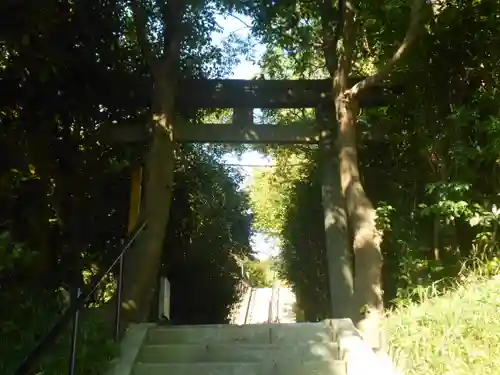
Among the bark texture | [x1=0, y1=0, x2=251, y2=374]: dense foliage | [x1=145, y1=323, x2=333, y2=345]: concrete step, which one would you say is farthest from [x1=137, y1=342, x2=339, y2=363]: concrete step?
the bark texture

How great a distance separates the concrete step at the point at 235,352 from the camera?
13.1ft

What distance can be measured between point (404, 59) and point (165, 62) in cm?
226

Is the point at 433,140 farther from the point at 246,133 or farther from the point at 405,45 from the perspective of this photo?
the point at 246,133

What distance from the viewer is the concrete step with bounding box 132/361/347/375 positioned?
12.2 ft

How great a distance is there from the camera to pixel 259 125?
6.82 meters

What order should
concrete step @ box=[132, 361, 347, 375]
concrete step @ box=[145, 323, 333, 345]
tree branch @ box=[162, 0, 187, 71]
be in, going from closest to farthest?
1. concrete step @ box=[132, 361, 347, 375]
2. concrete step @ box=[145, 323, 333, 345]
3. tree branch @ box=[162, 0, 187, 71]

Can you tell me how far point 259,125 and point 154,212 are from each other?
5.69 ft

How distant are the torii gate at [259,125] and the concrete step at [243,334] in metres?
2.13

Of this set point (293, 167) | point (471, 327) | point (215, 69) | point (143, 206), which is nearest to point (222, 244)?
point (293, 167)

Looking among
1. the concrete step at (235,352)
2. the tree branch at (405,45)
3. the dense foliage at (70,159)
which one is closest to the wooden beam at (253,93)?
the dense foliage at (70,159)

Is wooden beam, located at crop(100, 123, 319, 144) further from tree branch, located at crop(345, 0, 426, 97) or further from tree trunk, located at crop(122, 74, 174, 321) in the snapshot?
tree branch, located at crop(345, 0, 426, 97)

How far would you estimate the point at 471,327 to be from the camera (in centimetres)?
363

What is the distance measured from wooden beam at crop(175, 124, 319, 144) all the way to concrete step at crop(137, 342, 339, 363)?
9.76 ft

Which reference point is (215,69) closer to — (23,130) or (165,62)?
(165,62)
